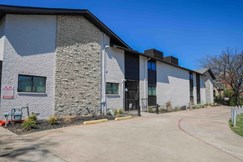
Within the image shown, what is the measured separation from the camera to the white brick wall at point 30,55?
11570mm

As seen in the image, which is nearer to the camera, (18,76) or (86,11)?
(18,76)

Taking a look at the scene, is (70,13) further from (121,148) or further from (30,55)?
(121,148)

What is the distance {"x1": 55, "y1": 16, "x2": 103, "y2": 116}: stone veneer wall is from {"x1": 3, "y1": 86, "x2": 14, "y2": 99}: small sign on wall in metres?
2.96

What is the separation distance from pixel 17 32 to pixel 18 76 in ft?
9.42

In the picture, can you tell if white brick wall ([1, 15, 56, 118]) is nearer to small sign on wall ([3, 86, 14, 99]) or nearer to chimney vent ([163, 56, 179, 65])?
small sign on wall ([3, 86, 14, 99])

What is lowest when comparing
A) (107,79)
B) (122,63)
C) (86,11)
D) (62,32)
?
(107,79)

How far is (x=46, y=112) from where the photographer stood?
13000mm

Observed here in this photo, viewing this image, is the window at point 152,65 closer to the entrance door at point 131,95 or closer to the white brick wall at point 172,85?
the white brick wall at point 172,85

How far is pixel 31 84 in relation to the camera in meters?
12.5

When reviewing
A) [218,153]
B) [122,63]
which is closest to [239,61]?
[122,63]

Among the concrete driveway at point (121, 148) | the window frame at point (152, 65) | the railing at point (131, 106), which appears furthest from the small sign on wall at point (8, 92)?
the window frame at point (152, 65)

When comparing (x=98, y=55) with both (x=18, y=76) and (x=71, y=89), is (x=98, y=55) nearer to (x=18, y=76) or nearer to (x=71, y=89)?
(x=71, y=89)

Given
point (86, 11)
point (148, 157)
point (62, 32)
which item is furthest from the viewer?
point (86, 11)

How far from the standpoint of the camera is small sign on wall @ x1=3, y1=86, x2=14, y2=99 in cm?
1123
